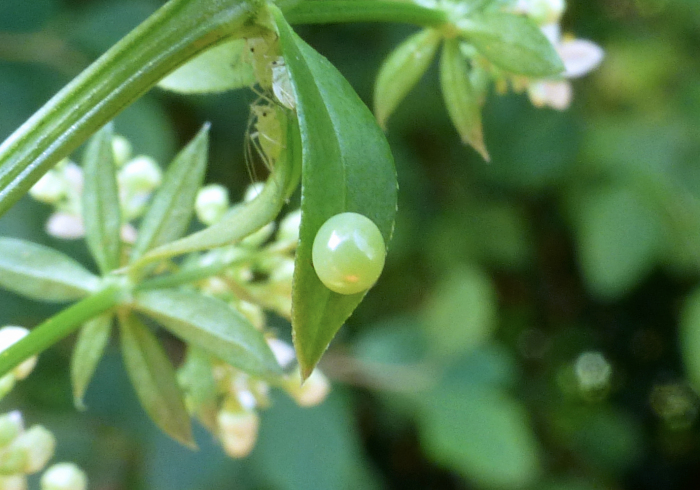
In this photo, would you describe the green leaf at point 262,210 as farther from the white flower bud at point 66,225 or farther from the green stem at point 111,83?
the white flower bud at point 66,225

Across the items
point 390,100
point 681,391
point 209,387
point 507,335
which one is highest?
point 390,100

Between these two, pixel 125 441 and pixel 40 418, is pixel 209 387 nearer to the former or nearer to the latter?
pixel 40 418

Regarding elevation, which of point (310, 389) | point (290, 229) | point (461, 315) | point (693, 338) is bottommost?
point (693, 338)

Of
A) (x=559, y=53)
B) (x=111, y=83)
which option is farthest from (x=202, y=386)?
(x=559, y=53)

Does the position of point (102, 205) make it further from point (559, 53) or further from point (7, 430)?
point (559, 53)

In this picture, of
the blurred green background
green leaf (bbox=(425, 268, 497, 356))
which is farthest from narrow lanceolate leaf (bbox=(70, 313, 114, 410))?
green leaf (bbox=(425, 268, 497, 356))

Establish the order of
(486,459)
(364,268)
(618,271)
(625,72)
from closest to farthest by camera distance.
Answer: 1. (364,268)
2. (486,459)
3. (618,271)
4. (625,72)

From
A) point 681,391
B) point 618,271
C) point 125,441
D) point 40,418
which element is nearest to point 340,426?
point 125,441
